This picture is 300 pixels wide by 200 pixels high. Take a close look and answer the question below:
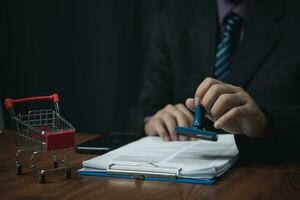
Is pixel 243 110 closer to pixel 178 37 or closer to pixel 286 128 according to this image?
pixel 286 128

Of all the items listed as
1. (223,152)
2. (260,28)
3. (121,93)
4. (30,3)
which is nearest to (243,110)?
(223,152)

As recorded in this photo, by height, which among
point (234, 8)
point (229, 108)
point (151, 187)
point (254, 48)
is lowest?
point (151, 187)

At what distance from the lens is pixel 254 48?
1.55 m

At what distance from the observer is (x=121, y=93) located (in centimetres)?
246

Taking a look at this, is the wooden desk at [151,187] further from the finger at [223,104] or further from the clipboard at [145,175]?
the finger at [223,104]

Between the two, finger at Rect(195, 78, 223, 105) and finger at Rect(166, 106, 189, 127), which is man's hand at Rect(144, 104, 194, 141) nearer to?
finger at Rect(166, 106, 189, 127)

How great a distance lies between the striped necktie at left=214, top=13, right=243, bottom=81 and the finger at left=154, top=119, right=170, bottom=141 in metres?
0.39

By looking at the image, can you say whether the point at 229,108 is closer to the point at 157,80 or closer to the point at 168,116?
the point at 168,116

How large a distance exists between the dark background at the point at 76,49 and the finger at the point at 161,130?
1.11 m

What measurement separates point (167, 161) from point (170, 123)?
1.06ft

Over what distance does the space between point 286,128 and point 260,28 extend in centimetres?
51

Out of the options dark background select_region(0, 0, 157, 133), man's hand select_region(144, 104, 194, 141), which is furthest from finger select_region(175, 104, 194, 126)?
dark background select_region(0, 0, 157, 133)

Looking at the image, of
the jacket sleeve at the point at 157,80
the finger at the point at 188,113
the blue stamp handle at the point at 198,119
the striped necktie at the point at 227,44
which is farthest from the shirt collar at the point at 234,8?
the blue stamp handle at the point at 198,119

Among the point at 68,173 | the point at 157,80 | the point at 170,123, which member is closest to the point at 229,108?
the point at 170,123
